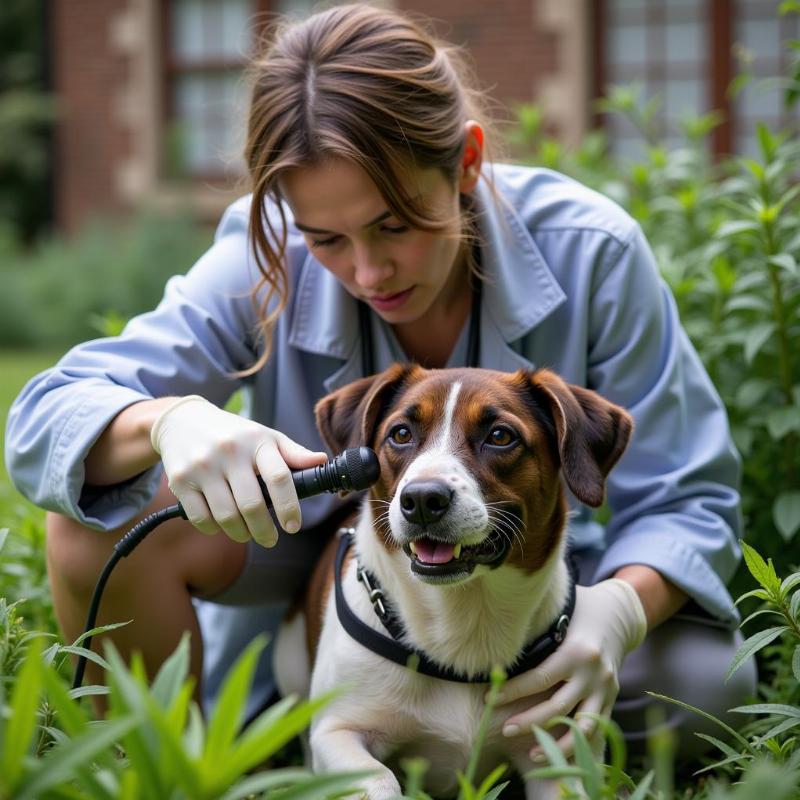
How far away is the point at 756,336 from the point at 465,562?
1378 mm

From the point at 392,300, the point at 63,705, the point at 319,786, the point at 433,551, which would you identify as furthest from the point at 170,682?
the point at 392,300

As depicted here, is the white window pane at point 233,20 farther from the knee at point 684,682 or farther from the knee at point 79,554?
the knee at point 684,682

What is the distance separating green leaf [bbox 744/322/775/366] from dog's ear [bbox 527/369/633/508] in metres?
0.79

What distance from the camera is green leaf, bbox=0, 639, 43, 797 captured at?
1.29 meters

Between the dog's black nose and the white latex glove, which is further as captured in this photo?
the white latex glove

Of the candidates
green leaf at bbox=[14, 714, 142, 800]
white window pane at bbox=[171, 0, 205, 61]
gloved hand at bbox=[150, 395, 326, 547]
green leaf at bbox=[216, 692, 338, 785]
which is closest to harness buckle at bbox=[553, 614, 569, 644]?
gloved hand at bbox=[150, 395, 326, 547]

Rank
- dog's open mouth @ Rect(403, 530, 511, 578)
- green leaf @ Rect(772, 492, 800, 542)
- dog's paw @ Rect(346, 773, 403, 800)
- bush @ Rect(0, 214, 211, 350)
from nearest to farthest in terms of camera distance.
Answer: dog's paw @ Rect(346, 773, 403, 800) < dog's open mouth @ Rect(403, 530, 511, 578) < green leaf @ Rect(772, 492, 800, 542) < bush @ Rect(0, 214, 211, 350)

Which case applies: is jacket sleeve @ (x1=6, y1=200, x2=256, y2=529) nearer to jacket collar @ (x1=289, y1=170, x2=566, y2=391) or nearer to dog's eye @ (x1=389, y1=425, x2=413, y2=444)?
jacket collar @ (x1=289, y1=170, x2=566, y2=391)

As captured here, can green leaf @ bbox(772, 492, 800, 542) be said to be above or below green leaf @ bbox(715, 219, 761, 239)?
below

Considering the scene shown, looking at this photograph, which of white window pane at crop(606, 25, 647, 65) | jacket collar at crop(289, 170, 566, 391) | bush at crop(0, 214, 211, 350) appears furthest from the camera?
bush at crop(0, 214, 211, 350)

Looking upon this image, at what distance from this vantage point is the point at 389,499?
252 centimetres

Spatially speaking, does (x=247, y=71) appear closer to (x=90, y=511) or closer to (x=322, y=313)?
(x=322, y=313)

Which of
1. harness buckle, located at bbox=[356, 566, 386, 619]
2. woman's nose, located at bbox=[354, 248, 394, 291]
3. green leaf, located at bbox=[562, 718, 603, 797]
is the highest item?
woman's nose, located at bbox=[354, 248, 394, 291]

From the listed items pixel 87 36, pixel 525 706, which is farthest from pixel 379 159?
pixel 87 36
